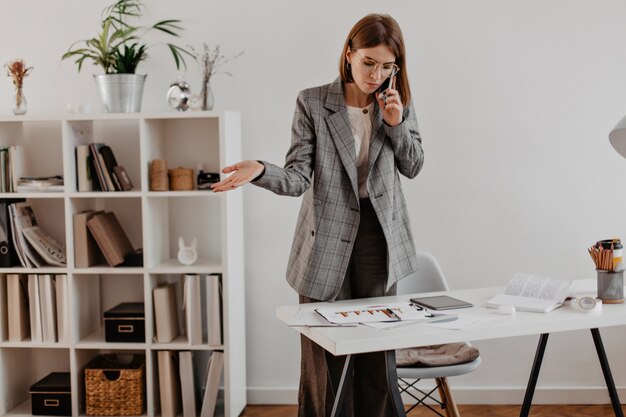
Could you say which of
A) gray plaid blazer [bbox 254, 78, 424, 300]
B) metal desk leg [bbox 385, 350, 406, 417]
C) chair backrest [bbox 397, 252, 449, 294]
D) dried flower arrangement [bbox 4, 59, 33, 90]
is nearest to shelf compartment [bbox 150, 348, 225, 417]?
chair backrest [bbox 397, 252, 449, 294]

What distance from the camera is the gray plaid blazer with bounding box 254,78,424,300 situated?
238 centimetres

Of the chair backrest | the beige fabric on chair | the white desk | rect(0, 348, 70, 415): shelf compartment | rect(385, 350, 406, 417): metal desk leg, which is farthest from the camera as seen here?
rect(0, 348, 70, 415): shelf compartment

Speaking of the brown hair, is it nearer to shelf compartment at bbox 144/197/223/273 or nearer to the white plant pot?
the white plant pot

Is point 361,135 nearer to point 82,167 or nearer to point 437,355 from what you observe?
point 437,355

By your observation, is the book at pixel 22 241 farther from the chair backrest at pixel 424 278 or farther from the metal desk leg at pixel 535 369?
the metal desk leg at pixel 535 369

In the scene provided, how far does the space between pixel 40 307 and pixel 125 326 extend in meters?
0.43

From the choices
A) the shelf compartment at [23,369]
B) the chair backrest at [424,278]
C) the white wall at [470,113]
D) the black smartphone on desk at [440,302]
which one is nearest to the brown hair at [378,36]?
the black smartphone on desk at [440,302]

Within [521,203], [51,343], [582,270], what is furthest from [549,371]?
[51,343]

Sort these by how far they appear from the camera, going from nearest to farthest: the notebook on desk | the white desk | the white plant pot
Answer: the white desk → the notebook on desk → the white plant pot

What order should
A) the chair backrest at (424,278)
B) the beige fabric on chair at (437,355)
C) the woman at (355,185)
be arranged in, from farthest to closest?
1. the chair backrest at (424,278)
2. the beige fabric on chair at (437,355)
3. the woman at (355,185)

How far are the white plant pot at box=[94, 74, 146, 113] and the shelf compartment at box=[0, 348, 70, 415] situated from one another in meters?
1.29

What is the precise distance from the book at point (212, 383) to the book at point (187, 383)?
2.5 inches

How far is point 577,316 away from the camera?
7.08 feet

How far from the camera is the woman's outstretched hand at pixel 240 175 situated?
2.10 meters
